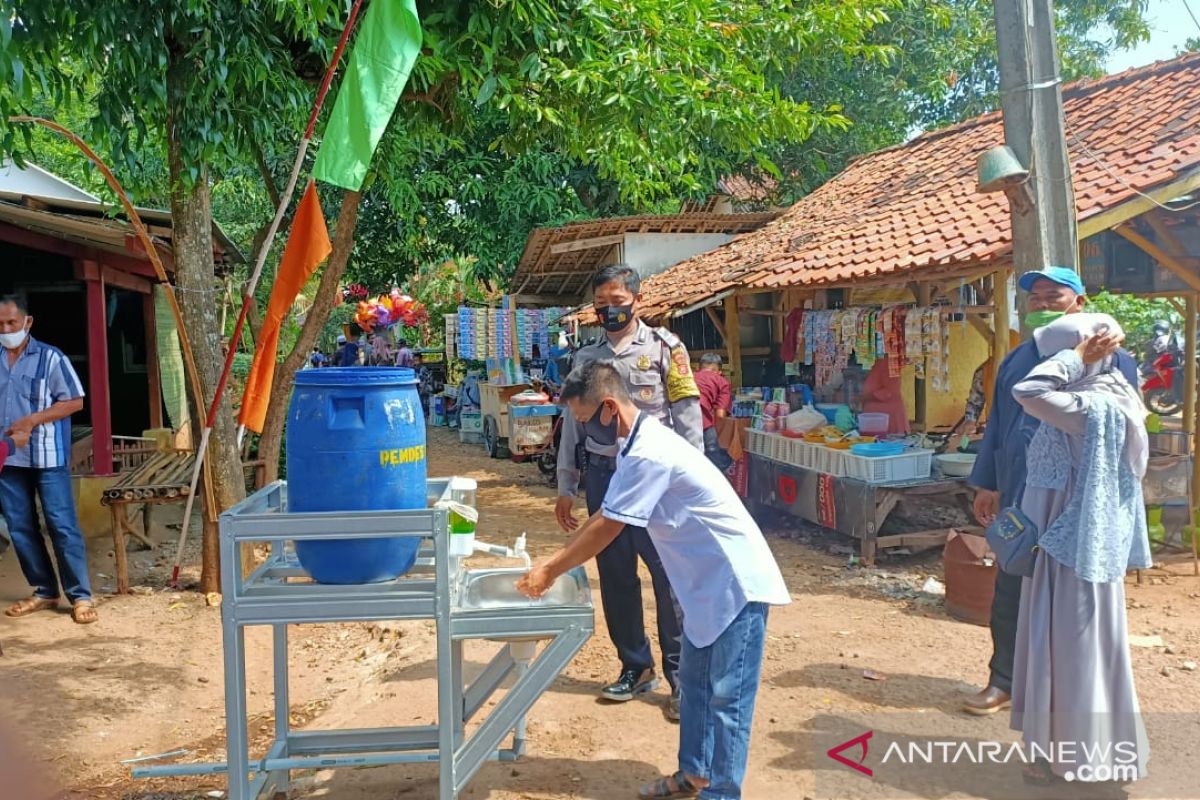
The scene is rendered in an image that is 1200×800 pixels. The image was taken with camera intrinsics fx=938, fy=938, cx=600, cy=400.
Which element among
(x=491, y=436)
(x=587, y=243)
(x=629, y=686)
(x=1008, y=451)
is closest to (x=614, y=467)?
(x=629, y=686)

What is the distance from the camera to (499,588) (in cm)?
310

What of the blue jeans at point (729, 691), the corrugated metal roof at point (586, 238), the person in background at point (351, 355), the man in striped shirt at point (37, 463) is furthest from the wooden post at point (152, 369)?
the blue jeans at point (729, 691)

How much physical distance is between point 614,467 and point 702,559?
1.15 metres

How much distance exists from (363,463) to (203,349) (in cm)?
355

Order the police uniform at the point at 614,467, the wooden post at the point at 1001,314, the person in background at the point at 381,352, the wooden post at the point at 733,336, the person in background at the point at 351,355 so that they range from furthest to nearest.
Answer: the person in background at the point at 381,352
the person in background at the point at 351,355
the wooden post at the point at 733,336
the wooden post at the point at 1001,314
the police uniform at the point at 614,467

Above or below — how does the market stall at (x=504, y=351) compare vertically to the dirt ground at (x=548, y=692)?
above

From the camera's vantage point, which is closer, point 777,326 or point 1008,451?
point 1008,451

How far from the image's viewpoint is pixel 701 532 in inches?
113

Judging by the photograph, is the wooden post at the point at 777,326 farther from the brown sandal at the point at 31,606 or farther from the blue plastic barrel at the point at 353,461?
the blue plastic barrel at the point at 353,461

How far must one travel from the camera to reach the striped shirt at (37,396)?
548cm

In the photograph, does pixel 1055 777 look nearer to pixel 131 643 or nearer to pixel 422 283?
pixel 131 643

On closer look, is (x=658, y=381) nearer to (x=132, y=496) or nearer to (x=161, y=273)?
(x=161, y=273)

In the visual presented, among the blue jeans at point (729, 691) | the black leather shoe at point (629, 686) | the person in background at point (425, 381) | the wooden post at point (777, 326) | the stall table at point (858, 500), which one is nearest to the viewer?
the blue jeans at point (729, 691)

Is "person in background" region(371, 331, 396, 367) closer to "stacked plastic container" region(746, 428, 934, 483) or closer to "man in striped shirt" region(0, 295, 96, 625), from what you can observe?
"stacked plastic container" region(746, 428, 934, 483)
